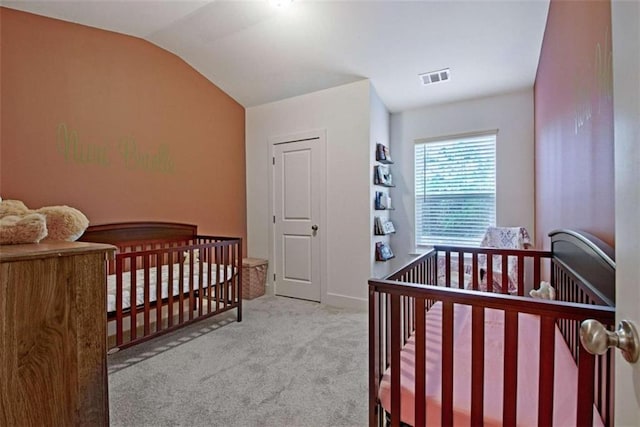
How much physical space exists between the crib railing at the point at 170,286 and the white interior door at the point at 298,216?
0.84 m

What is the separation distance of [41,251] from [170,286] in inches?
71.0

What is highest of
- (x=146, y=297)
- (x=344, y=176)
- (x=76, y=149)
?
(x=76, y=149)

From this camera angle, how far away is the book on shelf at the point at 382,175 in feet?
11.3

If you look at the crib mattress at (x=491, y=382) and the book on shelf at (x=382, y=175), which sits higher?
the book on shelf at (x=382, y=175)

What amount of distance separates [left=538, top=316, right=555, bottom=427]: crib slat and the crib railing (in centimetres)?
216

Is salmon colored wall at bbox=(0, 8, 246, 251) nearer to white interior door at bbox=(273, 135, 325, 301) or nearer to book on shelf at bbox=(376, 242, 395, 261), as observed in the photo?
white interior door at bbox=(273, 135, 325, 301)

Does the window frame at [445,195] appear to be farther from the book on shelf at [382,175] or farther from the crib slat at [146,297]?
the crib slat at [146,297]

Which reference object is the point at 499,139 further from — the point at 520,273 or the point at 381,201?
the point at 520,273

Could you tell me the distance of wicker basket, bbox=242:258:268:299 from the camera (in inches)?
149

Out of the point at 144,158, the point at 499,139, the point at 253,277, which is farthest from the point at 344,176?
the point at 144,158

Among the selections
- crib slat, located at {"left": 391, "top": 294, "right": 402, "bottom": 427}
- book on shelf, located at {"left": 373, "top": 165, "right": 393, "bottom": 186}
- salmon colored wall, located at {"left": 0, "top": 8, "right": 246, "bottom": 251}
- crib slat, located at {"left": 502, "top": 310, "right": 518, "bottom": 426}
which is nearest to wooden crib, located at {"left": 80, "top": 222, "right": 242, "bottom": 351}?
salmon colored wall, located at {"left": 0, "top": 8, "right": 246, "bottom": 251}

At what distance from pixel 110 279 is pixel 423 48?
11.0 feet

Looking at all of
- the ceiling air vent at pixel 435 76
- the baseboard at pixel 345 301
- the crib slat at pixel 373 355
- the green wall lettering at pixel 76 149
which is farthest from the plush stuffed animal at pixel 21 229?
the ceiling air vent at pixel 435 76

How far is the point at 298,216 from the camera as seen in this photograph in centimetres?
384
